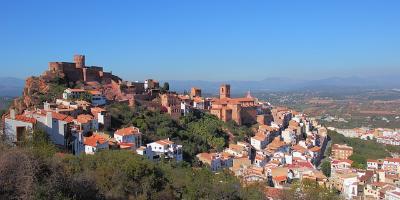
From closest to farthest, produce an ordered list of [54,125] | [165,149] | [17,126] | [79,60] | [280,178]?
[17,126] → [54,125] → [165,149] → [280,178] → [79,60]

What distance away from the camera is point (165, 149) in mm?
29812

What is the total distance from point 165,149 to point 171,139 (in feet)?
12.3

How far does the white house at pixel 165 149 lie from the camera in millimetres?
29580

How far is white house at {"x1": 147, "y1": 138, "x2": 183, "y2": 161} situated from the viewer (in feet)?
97.0

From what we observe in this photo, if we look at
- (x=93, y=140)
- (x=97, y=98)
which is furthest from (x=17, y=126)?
(x=97, y=98)

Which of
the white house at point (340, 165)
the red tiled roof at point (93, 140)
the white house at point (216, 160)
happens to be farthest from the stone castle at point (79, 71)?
the white house at point (340, 165)

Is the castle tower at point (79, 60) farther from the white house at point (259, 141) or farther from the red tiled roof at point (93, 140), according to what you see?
the white house at point (259, 141)

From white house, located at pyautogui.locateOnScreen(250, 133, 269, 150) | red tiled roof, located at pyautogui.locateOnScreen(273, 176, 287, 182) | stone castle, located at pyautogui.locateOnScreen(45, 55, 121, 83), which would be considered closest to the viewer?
red tiled roof, located at pyautogui.locateOnScreen(273, 176, 287, 182)

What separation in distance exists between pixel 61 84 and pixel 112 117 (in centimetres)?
734

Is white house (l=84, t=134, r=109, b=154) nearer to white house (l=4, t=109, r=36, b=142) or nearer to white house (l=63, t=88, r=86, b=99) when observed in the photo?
white house (l=4, t=109, r=36, b=142)

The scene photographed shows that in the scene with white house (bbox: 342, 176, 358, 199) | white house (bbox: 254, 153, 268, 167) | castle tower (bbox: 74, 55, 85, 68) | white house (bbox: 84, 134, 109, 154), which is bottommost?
white house (bbox: 342, 176, 358, 199)

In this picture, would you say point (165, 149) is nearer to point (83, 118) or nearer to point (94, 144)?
point (94, 144)

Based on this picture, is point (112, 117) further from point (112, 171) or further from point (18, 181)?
point (18, 181)

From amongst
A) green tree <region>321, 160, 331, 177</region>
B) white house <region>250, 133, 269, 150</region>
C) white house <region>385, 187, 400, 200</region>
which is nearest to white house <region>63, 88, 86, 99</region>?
white house <region>250, 133, 269, 150</region>
